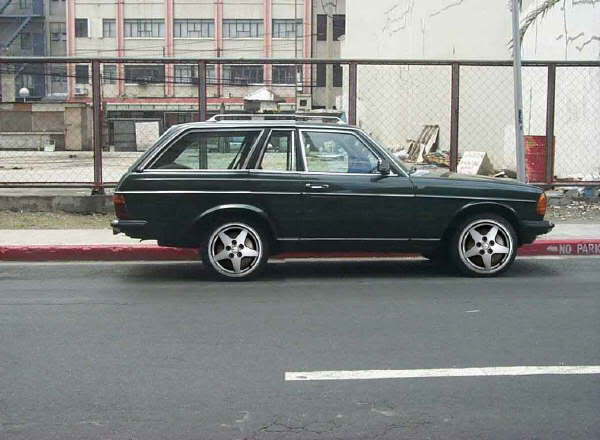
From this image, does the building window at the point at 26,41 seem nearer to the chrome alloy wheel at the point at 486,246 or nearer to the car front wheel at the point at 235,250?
the car front wheel at the point at 235,250

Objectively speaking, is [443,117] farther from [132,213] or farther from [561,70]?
[132,213]

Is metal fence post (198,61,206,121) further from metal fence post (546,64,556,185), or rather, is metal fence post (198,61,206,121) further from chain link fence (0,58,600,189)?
metal fence post (546,64,556,185)

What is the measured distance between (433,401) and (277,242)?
4.23 metres

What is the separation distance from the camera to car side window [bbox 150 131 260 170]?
9438mm

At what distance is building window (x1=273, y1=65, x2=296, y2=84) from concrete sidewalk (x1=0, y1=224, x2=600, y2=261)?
179 feet

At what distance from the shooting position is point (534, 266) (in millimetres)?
10453

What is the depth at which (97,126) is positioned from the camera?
13930mm

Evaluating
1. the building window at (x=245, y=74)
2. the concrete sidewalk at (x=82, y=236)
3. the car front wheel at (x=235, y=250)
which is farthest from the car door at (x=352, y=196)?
the building window at (x=245, y=74)

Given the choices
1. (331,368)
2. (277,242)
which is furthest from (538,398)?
(277,242)

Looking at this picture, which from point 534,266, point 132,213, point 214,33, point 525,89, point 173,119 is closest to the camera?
point 132,213

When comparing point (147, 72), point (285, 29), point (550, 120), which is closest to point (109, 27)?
point (147, 72)

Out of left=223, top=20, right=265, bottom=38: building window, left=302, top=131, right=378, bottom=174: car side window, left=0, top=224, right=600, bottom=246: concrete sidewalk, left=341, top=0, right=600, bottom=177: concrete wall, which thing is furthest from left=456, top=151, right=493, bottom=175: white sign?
left=223, top=20, right=265, bottom=38: building window

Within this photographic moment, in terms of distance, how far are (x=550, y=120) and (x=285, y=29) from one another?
65.4m

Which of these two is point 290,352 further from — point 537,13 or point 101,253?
point 537,13
